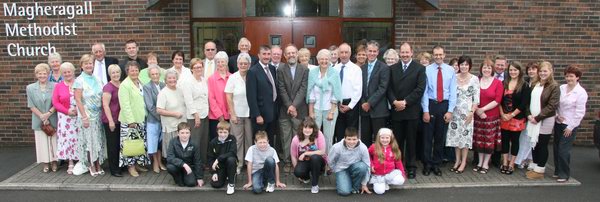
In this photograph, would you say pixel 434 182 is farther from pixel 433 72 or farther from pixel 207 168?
pixel 207 168

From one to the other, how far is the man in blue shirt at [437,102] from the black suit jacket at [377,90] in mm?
516

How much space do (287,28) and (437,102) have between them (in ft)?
9.93

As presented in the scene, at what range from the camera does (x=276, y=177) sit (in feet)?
19.5

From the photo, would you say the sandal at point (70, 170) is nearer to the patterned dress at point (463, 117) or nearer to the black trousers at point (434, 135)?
the black trousers at point (434, 135)

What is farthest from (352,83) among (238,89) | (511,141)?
(511,141)

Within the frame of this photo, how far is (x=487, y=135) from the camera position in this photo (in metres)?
6.44

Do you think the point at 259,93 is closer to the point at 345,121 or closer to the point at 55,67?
the point at 345,121

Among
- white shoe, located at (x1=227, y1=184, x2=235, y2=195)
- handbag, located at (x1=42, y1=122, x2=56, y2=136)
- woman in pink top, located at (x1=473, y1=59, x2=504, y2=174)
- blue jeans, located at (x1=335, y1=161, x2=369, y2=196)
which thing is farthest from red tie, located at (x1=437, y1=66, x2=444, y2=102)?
handbag, located at (x1=42, y1=122, x2=56, y2=136)

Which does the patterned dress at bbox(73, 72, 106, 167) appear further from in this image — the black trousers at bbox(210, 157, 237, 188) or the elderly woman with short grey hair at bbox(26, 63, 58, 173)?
the black trousers at bbox(210, 157, 237, 188)

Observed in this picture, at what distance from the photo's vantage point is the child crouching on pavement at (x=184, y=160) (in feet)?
19.2

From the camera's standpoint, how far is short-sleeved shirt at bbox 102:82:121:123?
6117mm

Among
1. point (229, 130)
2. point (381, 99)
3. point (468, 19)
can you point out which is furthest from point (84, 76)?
point (468, 19)

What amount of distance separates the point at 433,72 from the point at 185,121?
3206mm

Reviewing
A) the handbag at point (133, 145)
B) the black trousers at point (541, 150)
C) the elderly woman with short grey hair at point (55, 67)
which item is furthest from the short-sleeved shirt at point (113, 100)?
the black trousers at point (541, 150)
